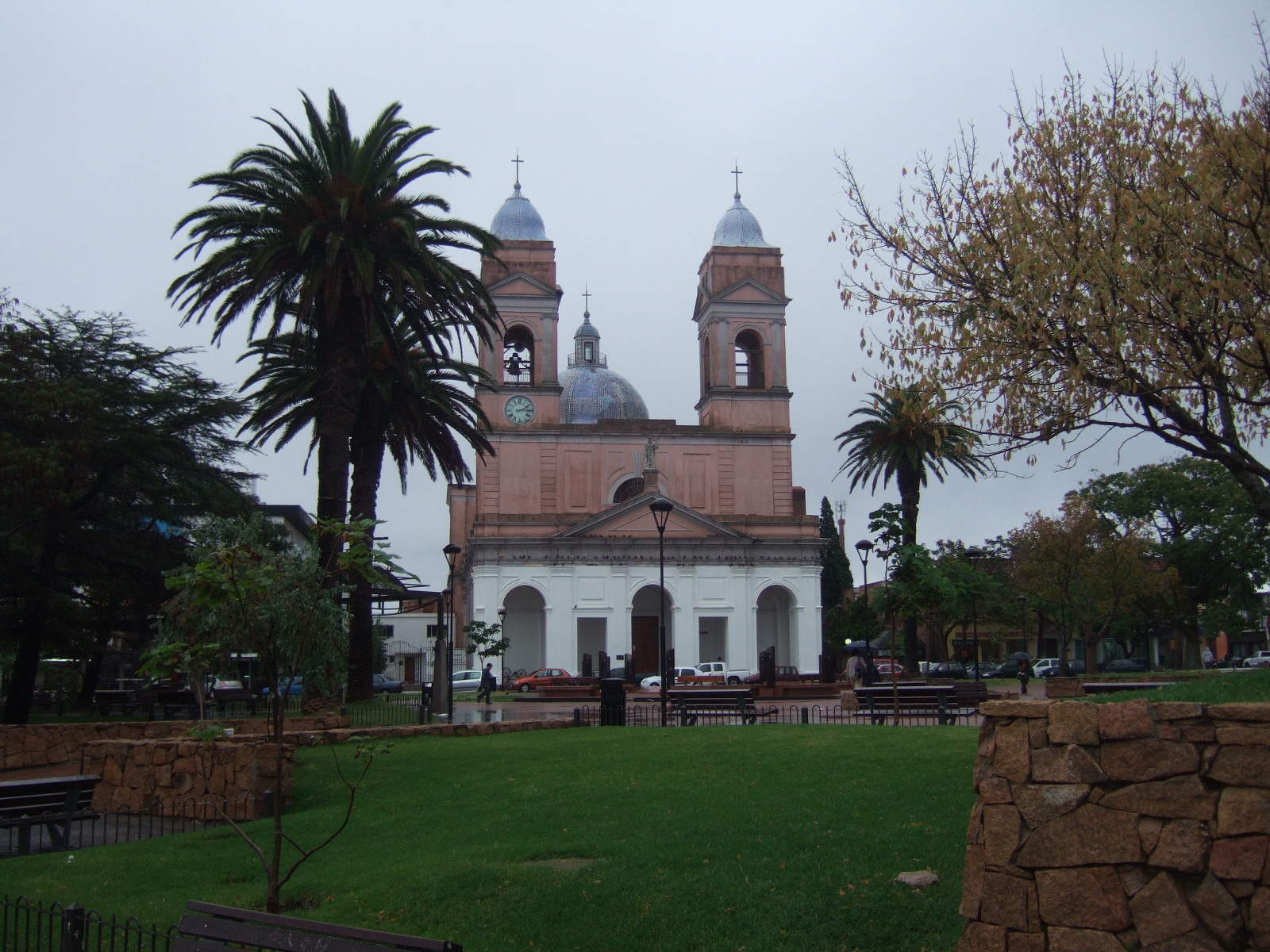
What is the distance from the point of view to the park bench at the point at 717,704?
2344cm

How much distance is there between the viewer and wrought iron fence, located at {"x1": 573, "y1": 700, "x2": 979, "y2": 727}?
72.9 feet

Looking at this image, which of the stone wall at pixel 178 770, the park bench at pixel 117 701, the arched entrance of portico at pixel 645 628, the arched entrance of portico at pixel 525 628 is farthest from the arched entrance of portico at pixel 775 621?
the stone wall at pixel 178 770

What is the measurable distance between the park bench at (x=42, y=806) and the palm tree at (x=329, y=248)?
384 inches

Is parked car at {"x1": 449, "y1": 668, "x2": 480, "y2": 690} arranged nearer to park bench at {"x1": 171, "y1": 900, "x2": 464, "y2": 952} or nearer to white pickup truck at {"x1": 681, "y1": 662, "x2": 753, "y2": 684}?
white pickup truck at {"x1": 681, "y1": 662, "x2": 753, "y2": 684}

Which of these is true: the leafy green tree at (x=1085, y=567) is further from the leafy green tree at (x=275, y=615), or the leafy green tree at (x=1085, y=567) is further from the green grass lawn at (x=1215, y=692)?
the green grass lawn at (x=1215, y=692)

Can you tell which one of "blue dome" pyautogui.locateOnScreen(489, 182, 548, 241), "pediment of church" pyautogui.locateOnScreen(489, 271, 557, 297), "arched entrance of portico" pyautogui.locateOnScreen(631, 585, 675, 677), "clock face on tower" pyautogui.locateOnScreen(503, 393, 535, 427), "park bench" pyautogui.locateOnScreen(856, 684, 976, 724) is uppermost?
"blue dome" pyautogui.locateOnScreen(489, 182, 548, 241)

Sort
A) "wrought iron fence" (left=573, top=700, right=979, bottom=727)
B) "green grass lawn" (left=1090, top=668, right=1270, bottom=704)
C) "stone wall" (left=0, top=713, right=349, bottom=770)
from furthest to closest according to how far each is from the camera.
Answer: "wrought iron fence" (left=573, top=700, right=979, bottom=727)
"stone wall" (left=0, top=713, right=349, bottom=770)
"green grass lawn" (left=1090, top=668, right=1270, bottom=704)

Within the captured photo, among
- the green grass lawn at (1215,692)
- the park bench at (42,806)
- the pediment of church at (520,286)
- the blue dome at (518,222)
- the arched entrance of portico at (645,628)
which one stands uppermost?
the blue dome at (518,222)

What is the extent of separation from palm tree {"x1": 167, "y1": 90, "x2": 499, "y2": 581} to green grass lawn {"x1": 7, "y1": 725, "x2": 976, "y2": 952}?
32.6 feet

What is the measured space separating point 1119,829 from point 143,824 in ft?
36.2

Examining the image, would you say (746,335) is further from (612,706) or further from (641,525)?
(612,706)

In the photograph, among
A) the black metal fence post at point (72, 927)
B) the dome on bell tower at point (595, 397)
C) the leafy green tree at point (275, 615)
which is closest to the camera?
the black metal fence post at point (72, 927)

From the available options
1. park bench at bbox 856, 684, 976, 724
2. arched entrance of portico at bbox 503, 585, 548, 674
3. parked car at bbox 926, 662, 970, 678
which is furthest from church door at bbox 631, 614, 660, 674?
park bench at bbox 856, 684, 976, 724

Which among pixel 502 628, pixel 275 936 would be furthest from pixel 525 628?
pixel 275 936
